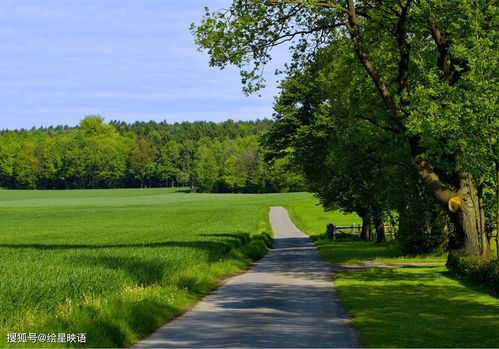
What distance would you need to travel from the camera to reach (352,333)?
13.7 m

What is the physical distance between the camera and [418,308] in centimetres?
1719

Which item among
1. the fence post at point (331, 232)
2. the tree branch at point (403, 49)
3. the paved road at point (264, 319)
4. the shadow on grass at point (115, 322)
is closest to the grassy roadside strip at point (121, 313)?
the shadow on grass at point (115, 322)

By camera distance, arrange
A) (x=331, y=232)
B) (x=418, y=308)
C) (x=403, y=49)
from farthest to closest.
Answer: (x=331, y=232) < (x=403, y=49) < (x=418, y=308)

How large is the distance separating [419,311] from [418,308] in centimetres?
55

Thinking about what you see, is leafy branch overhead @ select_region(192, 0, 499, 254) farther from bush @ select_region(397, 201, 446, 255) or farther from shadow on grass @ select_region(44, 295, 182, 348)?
shadow on grass @ select_region(44, 295, 182, 348)

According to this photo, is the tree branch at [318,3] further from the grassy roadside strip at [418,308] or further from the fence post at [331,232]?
the fence post at [331,232]

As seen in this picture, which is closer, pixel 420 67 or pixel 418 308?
pixel 418 308

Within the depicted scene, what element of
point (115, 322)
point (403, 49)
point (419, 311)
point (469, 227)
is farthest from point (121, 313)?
point (403, 49)

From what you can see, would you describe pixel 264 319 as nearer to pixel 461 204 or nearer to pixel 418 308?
pixel 418 308

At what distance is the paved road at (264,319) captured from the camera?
41.5 ft

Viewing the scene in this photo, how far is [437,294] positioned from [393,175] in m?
16.4

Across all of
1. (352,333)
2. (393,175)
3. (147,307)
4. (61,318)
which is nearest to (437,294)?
(352,333)

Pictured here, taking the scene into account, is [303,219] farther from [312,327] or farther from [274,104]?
[312,327]

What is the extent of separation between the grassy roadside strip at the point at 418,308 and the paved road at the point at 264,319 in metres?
0.61
